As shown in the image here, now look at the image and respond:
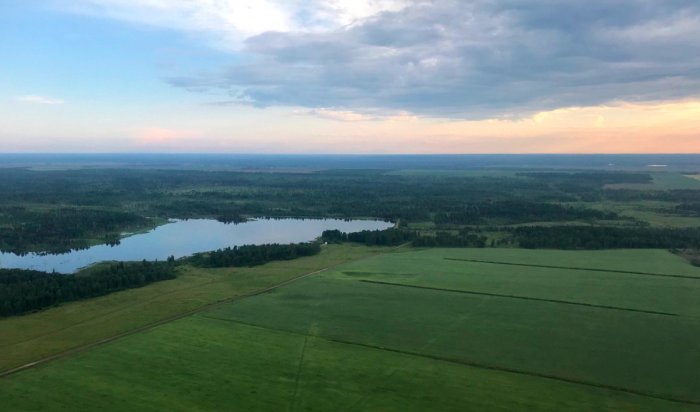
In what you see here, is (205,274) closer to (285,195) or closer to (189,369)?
(189,369)

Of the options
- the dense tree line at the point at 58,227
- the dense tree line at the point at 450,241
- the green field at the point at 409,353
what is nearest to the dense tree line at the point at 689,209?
the dense tree line at the point at 450,241

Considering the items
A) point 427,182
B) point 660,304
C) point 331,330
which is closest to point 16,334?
point 331,330

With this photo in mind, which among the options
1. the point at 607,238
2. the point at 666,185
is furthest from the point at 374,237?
the point at 666,185

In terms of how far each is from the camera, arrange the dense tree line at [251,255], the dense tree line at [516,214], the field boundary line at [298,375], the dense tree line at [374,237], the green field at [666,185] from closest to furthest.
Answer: the field boundary line at [298,375] → the dense tree line at [251,255] → the dense tree line at [374,237] → the dense tree line at [516,214] → the green field at [666,185]

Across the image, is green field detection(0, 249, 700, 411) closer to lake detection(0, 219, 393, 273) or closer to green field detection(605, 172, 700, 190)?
lake detection(0, 219, 393, 273)

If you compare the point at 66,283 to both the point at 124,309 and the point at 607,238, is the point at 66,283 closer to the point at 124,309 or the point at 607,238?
the point at 124,309

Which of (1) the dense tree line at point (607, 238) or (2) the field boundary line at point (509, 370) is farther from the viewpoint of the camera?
(1) the dense tree line at point (607, 238)

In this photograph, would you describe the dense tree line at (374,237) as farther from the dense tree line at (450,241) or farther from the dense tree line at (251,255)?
the dense tree line at (251,255)
